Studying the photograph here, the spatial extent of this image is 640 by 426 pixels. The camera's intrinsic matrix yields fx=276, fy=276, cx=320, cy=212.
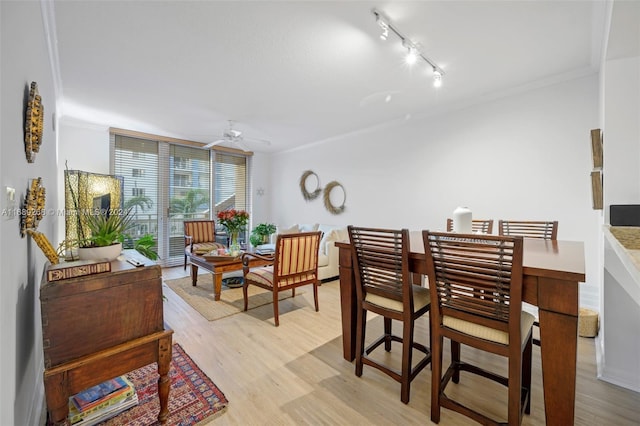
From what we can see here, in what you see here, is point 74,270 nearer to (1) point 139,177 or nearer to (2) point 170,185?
(1) point 139,177

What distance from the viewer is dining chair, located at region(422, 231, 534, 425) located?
4.20ft

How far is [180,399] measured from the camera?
173cm

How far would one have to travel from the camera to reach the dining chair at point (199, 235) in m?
4.71

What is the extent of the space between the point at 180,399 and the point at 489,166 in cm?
383

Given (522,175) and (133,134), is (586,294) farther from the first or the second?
(133,134)

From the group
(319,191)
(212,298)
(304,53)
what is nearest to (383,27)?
(304,53)

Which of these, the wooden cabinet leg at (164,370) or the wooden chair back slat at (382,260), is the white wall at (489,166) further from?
the wooden cabinet leg at (164,370)

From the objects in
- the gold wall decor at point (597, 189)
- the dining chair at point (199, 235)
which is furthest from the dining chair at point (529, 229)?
the dining chair at point (199, 235)

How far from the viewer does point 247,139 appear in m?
5.39

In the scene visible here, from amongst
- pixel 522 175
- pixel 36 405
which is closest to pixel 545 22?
pixel 522 175

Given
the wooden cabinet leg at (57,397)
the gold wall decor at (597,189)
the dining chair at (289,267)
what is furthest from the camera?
the dining chair at (289,267)

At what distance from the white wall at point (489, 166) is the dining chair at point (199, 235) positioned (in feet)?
7.90

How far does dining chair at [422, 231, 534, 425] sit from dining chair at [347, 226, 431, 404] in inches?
6.6

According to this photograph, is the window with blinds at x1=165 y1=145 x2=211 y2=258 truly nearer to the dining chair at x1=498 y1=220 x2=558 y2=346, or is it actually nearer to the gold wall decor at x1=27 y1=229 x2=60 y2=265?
the gold wall decor at x1=27 y1=229 x2=60 y2=265
